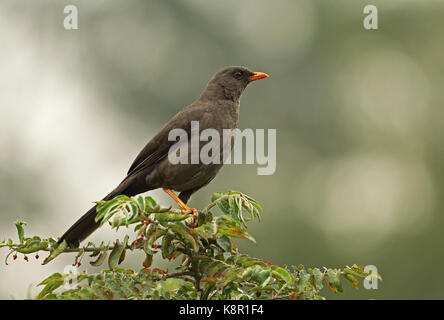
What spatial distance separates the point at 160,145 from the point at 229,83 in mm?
1103

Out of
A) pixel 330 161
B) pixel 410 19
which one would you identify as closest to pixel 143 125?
pixel 330 161

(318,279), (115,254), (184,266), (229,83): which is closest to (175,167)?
(229,83)

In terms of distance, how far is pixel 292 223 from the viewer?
8.39m

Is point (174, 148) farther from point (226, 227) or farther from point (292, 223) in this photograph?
point (292, 223)

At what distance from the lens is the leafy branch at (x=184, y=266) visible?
2367mm

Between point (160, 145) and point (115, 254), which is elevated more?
point (160, 145)

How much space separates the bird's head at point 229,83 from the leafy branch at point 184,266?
2552 mm

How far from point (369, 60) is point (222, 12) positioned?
3033 millimetres

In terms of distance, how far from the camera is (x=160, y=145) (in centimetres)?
457

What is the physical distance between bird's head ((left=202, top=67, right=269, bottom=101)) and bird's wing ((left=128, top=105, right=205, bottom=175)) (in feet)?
1.68

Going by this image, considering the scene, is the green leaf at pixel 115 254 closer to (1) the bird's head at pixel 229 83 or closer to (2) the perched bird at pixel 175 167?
(2) the perched bird at pixel 175 167

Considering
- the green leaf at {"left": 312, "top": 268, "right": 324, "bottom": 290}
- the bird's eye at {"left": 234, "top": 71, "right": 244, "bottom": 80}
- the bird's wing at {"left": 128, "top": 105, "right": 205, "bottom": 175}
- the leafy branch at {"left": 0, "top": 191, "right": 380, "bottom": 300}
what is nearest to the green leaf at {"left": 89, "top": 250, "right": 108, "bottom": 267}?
the leafy branch at {"left": 0, "top": 191, "right": 380, "bottom": 300}

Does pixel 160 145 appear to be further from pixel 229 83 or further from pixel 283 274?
pixel 283 274
